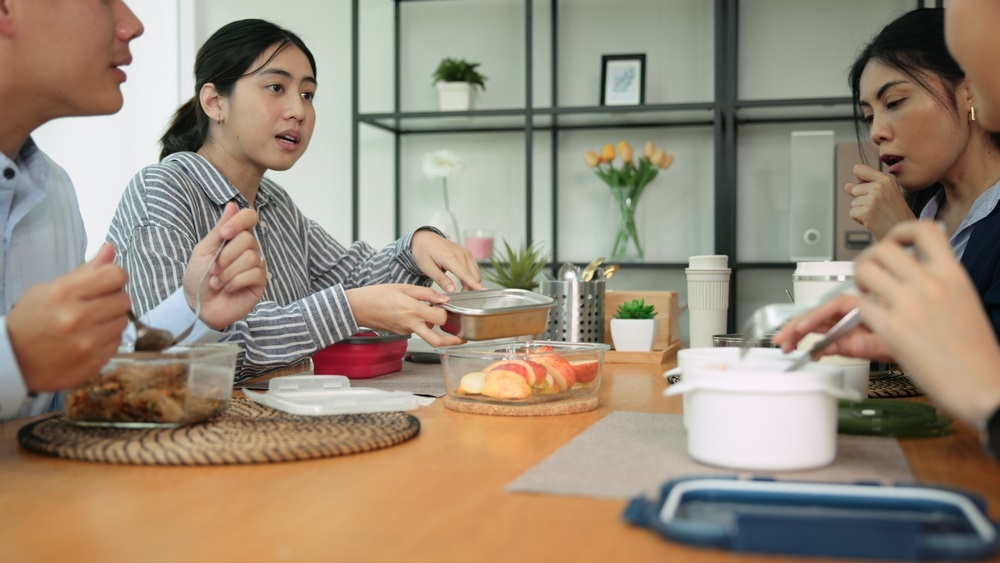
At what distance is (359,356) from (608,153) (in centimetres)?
219

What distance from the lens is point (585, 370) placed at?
1295 millimetres

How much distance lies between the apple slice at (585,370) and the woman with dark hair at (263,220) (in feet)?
1.12

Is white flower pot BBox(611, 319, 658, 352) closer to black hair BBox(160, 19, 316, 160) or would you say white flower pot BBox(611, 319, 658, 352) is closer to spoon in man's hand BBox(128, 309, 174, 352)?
black hair BBox(160, 19, 316, 160)

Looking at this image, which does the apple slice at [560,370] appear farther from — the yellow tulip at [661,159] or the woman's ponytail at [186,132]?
the yellow tulip at [661,159]

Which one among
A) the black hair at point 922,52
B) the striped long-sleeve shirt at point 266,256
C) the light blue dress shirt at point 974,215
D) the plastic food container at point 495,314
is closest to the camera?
the plastic food container at point 495,314

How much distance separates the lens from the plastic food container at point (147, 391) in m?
1.00

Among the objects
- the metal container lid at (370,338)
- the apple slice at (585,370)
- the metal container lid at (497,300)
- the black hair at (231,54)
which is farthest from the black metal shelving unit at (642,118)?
the apple slice at (585,370)

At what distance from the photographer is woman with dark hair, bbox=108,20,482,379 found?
1613 mm

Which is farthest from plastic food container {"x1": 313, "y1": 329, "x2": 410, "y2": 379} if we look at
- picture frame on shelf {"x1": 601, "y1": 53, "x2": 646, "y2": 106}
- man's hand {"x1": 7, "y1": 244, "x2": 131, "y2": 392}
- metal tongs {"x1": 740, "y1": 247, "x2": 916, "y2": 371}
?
picture frame on shelf {"x1": 601, "y1": 53, "x2": 646, "y2": 106}

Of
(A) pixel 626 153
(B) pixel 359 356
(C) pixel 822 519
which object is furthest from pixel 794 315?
(A) pixel 626 153

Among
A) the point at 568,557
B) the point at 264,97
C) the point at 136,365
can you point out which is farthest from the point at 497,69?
the point at 568,557

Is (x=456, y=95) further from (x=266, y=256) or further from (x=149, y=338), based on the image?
(x=149, y=338)

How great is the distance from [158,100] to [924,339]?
3979 millimetres

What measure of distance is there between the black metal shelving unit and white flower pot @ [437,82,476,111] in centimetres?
6
